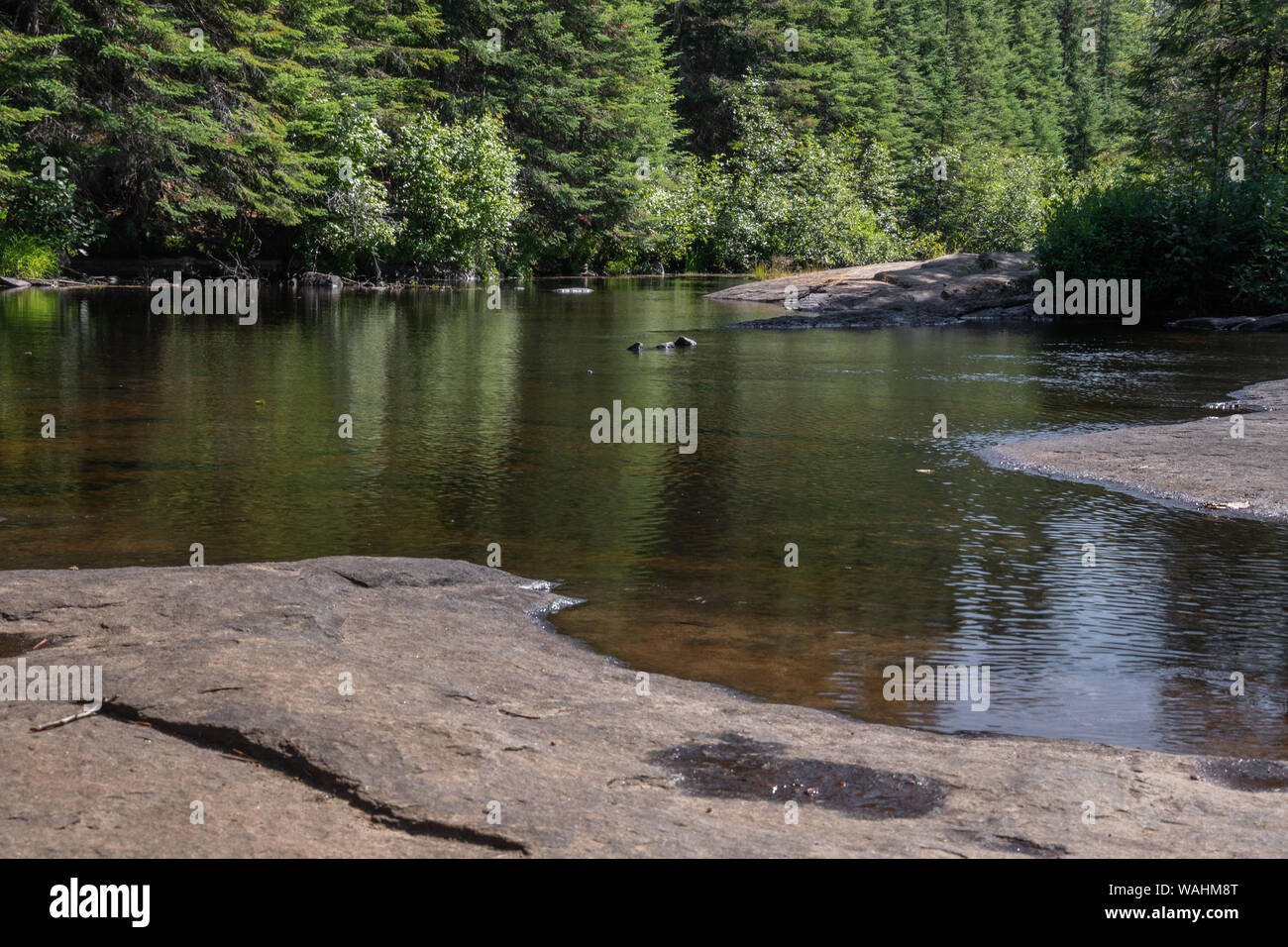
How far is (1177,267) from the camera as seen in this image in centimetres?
2641

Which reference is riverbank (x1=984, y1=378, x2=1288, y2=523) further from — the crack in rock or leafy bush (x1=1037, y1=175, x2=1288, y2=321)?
leafy bush (x1=1037, y1=175, x2=1288, y2=321)

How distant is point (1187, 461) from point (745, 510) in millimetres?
3708

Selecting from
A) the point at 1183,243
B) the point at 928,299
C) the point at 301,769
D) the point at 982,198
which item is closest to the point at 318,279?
the point at 928,299

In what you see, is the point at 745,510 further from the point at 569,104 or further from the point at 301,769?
the point at 569,104

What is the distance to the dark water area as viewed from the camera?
19.5 ft

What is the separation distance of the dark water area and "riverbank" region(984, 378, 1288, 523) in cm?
33

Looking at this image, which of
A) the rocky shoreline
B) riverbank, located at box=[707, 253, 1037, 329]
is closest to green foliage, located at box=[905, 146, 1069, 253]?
riverbank, located at box=[707, 253, 1037, 329]

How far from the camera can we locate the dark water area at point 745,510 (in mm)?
5930

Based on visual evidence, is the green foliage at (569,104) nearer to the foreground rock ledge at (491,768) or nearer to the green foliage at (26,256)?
→ the green foliage at (26,256)

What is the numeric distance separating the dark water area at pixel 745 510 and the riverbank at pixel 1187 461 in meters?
0.33

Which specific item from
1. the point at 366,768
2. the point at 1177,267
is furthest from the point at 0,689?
the point at 1177,267

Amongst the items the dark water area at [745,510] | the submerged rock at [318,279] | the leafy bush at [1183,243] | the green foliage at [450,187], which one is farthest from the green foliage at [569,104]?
the dark water area at [745,510]

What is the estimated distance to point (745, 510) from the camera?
9031mm

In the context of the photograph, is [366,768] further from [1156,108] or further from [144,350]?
[1156,108]
